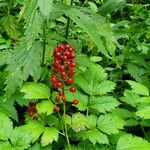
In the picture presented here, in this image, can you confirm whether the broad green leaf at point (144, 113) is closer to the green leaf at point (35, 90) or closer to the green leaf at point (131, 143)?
the green leaf at point (131, 143)

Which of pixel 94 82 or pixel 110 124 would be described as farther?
pixel 94 82

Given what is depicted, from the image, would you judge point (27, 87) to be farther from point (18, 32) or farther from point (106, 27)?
point (18, 32)

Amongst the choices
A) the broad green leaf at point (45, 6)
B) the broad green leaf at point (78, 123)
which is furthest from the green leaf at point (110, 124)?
the broad green leaf at point (45, 6)

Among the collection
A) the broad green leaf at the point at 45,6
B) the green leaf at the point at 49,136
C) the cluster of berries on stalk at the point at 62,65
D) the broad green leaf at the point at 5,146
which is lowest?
the broad green leaf at the point at 5,146

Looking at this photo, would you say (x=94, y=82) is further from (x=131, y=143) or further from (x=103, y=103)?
(x=131, y=143)

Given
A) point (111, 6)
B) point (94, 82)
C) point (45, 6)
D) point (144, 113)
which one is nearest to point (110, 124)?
point (144, 113)

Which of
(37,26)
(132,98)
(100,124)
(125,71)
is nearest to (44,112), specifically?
(100,124)
